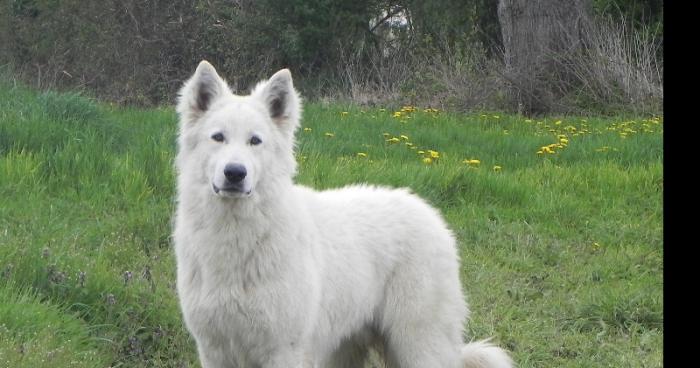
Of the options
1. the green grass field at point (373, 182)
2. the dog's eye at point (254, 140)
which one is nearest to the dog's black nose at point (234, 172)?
the dog's eye at point (254, 140)

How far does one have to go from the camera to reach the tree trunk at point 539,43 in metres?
14.0

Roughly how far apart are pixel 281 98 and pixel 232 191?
2.05 feet

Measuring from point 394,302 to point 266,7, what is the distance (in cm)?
1675

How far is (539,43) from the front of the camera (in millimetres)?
14305

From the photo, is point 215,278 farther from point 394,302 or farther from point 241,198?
point 394,302

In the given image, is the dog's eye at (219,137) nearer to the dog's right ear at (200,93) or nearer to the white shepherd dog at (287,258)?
the white shepherd dog at (287,258)

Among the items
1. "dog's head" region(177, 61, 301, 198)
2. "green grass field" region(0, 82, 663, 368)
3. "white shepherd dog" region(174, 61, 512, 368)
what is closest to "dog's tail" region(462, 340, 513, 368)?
"white shepherd dog" region(174, 61, 512, 368)

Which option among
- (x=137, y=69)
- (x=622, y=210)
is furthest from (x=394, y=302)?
Result: (x=137, y=69)

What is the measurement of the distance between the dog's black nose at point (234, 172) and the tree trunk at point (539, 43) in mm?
10524

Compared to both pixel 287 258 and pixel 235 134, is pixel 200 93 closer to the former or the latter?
pixel 235 134

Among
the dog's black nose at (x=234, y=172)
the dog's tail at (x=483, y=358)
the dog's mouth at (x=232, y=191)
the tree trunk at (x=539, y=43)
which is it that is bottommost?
the dog's tail at (x=483, y=358)

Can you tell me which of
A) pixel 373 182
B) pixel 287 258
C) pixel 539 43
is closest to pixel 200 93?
pixel 287 258

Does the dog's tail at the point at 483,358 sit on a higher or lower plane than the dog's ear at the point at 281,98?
lower

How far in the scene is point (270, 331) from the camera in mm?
3941
